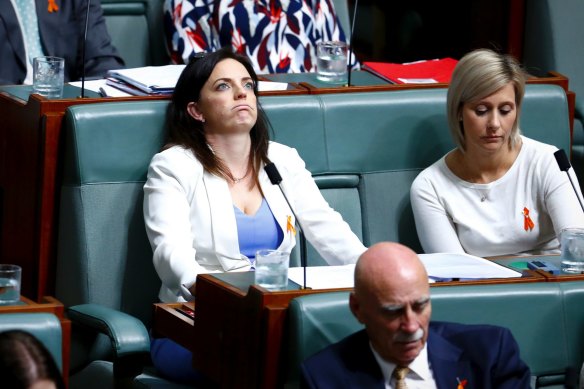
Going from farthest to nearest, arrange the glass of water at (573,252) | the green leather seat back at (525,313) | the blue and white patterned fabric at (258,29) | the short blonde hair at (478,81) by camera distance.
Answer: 1. the blue and white patterned fabric at (258,29)
2. the short blonde hair at (478,81)
3. the glass of water at (573,252)
4. the green leather seat back at (525,313)

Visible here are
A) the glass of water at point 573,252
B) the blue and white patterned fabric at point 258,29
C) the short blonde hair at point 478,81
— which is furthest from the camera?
the blue and white patterned fabric at point 258,29

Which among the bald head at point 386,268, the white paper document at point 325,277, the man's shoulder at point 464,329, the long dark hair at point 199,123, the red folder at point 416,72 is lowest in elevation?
the man's shoulder at point 464,329

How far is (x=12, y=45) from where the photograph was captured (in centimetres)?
370

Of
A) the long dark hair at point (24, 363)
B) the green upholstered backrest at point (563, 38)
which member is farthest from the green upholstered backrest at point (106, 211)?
the green upholstered backrest at point (563, 38)

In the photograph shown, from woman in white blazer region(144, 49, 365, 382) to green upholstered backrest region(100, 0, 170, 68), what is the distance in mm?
1040

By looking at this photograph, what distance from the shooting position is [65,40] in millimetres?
3795

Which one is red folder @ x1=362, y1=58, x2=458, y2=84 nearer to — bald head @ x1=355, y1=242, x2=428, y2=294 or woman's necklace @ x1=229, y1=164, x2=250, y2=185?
woman's necklace @ x1=229, y1=164, x2=250, y2=185

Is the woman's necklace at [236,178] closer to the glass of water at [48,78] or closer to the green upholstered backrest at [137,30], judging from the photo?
the glass of water at [48,78]

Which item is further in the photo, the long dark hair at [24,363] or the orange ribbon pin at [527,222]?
the orange ribbon pin at [527,222]

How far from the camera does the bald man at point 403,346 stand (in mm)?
2100

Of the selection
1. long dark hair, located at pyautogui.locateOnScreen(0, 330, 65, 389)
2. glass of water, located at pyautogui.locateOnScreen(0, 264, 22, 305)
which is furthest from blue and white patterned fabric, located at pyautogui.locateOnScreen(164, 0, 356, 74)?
long dark hair, located at pyautogui.locateOnScreen(0, 330, 65, 389)

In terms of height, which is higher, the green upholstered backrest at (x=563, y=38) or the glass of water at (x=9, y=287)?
the green upholstered backrest at (x=563, y=38)

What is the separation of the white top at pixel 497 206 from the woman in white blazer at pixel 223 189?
0.74 ft

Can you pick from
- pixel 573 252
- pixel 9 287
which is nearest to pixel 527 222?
pixel 573 252
